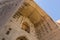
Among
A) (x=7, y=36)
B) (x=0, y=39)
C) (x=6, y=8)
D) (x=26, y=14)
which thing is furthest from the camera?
(x=26, y=14)

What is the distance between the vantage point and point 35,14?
321 inches

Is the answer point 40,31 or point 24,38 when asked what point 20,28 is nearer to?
point 24,38

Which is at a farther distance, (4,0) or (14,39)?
(14,39)

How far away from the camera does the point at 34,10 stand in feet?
26.5

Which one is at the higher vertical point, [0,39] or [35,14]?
[35,14]

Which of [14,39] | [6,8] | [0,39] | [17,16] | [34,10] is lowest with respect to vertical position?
[6,8]

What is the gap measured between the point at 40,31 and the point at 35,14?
89 centimetres

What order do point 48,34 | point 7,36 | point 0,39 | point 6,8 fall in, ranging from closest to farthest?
point 6,8 → point 0,39 → point 7,36 → point 48,34

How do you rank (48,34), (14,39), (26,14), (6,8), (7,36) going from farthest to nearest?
(26,14) < (48,34) < (14,39) < (7,36) < (6,8)

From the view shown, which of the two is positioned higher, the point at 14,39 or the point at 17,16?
the point at 17,16

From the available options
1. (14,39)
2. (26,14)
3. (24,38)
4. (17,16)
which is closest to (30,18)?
(26,14)

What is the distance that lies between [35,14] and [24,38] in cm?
156

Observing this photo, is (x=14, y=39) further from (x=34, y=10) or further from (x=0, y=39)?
(x=34, y=10)

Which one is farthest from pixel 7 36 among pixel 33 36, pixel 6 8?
pixel 6 8
